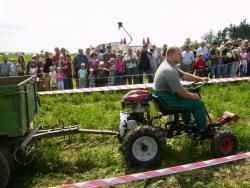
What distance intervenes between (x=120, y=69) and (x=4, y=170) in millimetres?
9567

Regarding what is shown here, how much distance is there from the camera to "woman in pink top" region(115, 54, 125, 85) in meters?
14.4

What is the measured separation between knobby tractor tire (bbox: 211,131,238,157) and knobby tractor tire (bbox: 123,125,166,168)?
919 millimetres

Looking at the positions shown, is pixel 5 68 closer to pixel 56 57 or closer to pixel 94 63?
pixel 56 57

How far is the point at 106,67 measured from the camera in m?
14.6

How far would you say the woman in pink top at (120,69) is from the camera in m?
14.4

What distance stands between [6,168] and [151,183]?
200 centimetres

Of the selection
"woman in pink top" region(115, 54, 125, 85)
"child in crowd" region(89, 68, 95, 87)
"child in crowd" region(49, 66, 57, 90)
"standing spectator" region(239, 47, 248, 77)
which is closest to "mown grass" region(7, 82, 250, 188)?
"child in crowd" region(89, 68, 95, 87)

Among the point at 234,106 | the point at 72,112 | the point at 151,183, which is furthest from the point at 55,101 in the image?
the point at 151,183

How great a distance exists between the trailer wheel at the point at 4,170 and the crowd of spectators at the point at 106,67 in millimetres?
9119

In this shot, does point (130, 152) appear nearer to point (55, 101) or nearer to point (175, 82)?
point (175, 82)

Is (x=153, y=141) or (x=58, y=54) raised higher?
(x=58, y=54)

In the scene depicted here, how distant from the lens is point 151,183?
5.39m

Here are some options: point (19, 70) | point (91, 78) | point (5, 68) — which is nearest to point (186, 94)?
point (91, 78)

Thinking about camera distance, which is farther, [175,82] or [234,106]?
[234,106]
